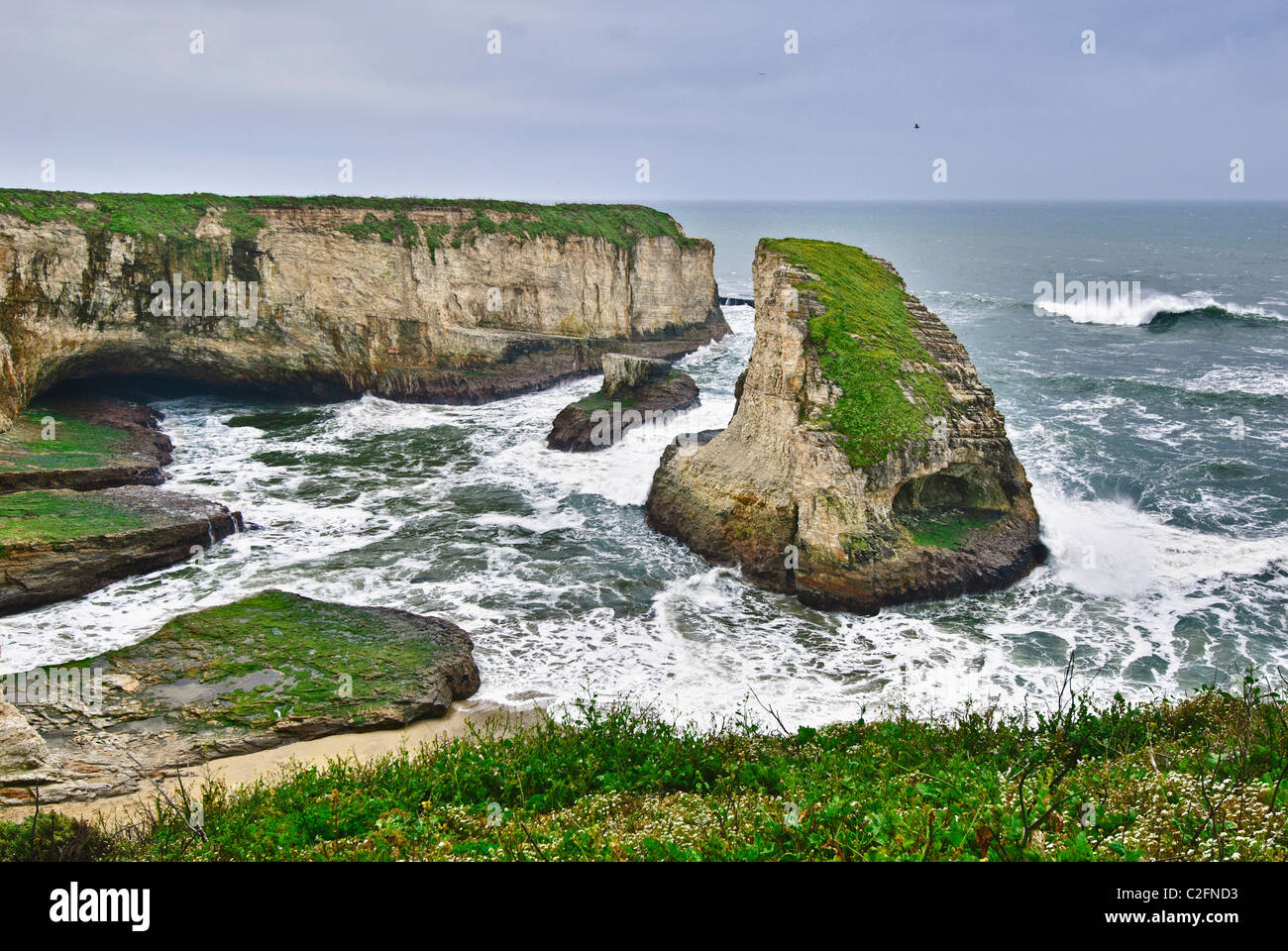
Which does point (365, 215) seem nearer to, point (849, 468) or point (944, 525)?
point (849, 468)

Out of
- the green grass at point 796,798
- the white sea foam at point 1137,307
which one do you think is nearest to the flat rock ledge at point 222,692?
the green grass at point 796,798

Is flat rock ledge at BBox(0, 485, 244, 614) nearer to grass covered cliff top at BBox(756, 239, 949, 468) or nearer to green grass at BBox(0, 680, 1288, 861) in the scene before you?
green grass at BBox(0, 680, 1288, 861)

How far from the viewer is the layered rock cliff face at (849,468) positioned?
63.2 ft

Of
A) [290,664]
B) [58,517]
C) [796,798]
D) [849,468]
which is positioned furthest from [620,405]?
[796,798]

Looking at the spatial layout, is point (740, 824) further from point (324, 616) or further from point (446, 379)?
point (446, 379)

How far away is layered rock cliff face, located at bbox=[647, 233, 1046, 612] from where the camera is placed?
19250 millimetres

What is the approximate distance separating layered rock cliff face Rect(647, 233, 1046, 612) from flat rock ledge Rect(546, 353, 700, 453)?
6907 millimetres

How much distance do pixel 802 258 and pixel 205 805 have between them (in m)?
19.8

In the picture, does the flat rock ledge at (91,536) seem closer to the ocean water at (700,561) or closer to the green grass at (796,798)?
the ocean water at (700,561)

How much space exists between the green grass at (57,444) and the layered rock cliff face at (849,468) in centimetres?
1658

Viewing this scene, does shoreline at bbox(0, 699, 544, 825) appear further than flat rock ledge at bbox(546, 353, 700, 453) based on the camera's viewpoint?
No

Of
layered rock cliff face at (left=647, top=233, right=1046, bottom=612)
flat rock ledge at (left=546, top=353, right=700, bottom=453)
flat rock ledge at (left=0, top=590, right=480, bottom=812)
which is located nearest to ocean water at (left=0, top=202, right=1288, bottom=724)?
layered rock cliff face at (left=647, top=233, right=1046, bottom=612)
